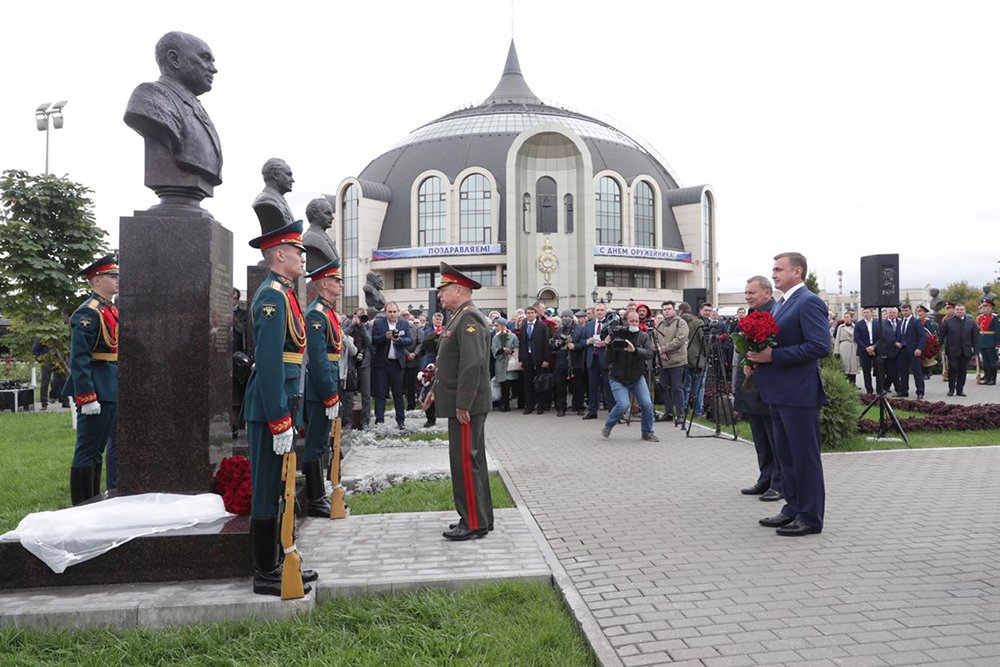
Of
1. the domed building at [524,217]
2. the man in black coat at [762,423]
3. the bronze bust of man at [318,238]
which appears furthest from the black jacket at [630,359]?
the domed building at [524,217]

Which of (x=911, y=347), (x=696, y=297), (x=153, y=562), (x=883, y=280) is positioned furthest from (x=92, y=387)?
(x=911, y=347)

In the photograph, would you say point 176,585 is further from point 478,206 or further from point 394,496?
point 478,206

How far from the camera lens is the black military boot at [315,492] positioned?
6164 mm

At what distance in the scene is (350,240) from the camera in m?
63.0

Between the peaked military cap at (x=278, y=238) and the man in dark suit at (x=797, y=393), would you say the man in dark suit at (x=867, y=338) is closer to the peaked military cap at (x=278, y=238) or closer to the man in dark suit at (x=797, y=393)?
the man in dark suit at (x=797, y=393)

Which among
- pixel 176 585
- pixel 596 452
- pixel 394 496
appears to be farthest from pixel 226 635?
pixel 596 452

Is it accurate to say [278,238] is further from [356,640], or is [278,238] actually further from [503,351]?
[503,351]

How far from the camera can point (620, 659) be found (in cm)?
341

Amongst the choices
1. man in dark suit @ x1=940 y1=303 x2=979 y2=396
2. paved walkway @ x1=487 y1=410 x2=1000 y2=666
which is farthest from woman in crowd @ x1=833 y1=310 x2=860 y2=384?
paved walkway @ x1=487 y1=410 x2=1000 y2=666

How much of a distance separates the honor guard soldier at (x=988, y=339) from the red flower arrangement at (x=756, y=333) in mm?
16847

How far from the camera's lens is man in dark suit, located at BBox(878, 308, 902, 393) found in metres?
16.3

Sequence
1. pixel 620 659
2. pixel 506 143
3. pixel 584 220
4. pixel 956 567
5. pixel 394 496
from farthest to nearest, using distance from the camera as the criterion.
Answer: pixel 506 143
pixel 584 220
pixel 394 496
pixel 956 567
pixel 620 659

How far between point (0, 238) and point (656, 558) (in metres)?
14.4

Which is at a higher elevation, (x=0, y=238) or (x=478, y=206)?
(x=478, y=206)
